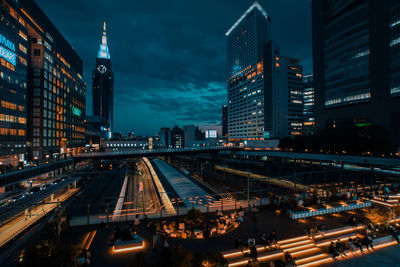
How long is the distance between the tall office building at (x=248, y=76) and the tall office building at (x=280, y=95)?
4.53 meters

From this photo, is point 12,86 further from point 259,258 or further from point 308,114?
point 308,114

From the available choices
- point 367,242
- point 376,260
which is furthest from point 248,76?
point 376,260

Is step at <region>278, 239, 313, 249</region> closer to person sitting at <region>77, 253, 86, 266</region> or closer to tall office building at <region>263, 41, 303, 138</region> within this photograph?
person sitting at <region>77, 253, 86, 266</region>

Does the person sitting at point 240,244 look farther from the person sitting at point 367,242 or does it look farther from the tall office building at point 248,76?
the tall office building at point 248,76

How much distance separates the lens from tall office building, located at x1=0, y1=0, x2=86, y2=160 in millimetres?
51969

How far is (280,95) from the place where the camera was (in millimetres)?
129250

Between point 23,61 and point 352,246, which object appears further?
point 23,61

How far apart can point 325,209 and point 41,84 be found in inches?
3163

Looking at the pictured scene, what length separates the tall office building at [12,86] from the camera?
46188 millimetres

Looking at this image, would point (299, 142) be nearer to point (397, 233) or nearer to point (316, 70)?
point (316, 70)

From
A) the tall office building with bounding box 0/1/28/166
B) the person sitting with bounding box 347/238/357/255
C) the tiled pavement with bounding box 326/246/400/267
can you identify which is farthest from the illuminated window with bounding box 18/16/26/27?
the person sitting with bounding box 347/238/357/255

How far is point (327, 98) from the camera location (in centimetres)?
8594

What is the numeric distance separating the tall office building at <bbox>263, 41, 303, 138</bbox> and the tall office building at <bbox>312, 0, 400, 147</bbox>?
1428 inches

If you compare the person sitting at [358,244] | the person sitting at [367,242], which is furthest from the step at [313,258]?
the person sitting at [367,242]
